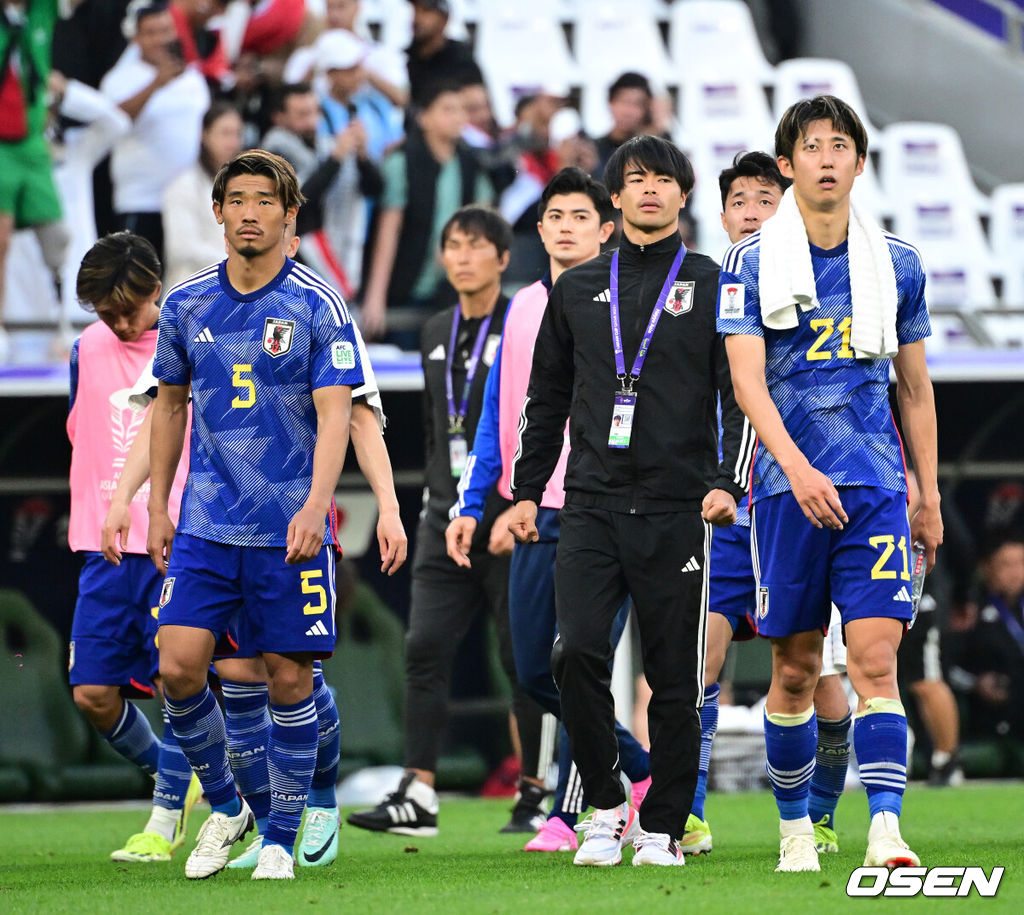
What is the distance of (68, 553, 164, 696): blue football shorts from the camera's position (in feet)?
20.1

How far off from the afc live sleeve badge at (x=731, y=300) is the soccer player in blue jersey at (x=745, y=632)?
0.60 metres

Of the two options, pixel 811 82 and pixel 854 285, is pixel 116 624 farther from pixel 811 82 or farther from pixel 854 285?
pixel 811 82

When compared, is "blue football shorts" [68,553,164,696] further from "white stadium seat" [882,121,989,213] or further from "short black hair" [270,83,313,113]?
"white stadium seat" [882,121,989,213]

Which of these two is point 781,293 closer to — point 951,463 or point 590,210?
point 590,210

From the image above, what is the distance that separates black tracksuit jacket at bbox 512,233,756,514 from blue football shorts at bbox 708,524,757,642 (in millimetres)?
730

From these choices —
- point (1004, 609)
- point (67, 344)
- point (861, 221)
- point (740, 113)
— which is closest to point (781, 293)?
point (861, 221)

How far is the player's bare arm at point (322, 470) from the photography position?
16.0ft

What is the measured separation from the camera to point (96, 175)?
11.0 meters

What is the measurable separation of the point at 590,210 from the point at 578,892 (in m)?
2.68

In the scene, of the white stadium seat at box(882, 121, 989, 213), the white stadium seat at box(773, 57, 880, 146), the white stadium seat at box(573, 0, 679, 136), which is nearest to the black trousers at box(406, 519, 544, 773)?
the white stadium seat at box(573, 0, 679, 136)

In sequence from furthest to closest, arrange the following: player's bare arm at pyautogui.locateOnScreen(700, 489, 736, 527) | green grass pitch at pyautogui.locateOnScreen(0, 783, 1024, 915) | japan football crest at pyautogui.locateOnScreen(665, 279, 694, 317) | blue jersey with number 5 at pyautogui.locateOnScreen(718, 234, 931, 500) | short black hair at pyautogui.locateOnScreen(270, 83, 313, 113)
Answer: short black hair at pyautogui.locateOnScreen(270, 83, 313, 113) < japan football crest at pyautogui.locateOnScreen(665, 279, 694, 317) < player's bare arm at pyautogui.locateOnScreen(700, 489, 736, 527) < blue jersey with number 5 at pyautogui.locateOnScreen(718, 234, 931, 500) < green grass pitch at pyautogui.locateOnScreen(0, 783, 1024, 915)

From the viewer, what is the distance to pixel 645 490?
16.6 feet

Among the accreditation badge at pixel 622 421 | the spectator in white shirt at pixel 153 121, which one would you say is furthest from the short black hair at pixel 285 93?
the accreditation badge at pixel 622 421

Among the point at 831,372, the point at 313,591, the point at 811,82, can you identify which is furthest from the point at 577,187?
the point at 811,82
